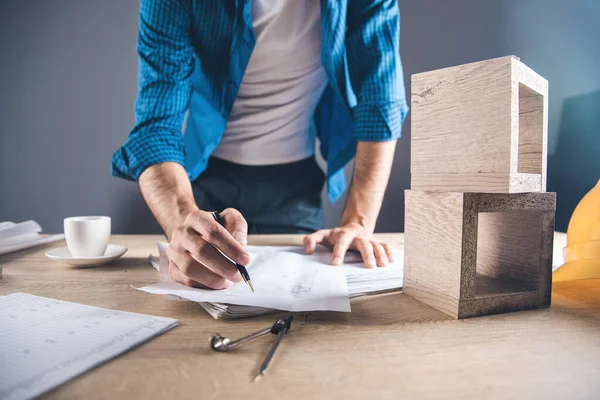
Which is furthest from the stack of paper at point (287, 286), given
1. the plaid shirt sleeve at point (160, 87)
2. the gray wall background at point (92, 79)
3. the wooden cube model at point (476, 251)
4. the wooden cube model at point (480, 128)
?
A: the gray wall background at point (92, 79)

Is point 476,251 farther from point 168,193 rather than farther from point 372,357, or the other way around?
point 168,193

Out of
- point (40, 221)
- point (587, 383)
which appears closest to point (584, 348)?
point (587, 383)

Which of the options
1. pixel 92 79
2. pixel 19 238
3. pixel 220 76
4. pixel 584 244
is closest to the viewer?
pixel 584 244

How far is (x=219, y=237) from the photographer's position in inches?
26.2

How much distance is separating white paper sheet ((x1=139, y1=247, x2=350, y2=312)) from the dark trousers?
0.64m

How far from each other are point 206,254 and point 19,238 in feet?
2.73

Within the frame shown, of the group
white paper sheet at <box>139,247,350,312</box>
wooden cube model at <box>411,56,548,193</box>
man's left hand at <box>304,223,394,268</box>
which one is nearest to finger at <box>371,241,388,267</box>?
man's left hand at <box>304,223,394,268</box>

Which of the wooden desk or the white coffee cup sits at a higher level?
the white coffee cup

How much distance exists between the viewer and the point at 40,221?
2.75 m

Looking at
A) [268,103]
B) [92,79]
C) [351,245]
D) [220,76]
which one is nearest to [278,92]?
[268,103]

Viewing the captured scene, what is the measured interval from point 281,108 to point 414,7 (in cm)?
163

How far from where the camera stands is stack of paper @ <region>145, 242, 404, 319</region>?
0.60m

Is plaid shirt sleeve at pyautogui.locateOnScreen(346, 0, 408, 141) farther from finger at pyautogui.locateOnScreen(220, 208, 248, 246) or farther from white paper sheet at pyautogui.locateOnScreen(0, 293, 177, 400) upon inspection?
white paper sheet at pyautogui.locateOnScreen(0, 293, 177, 400)

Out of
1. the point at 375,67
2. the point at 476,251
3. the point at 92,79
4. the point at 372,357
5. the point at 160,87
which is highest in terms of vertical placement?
the point at 92,79
